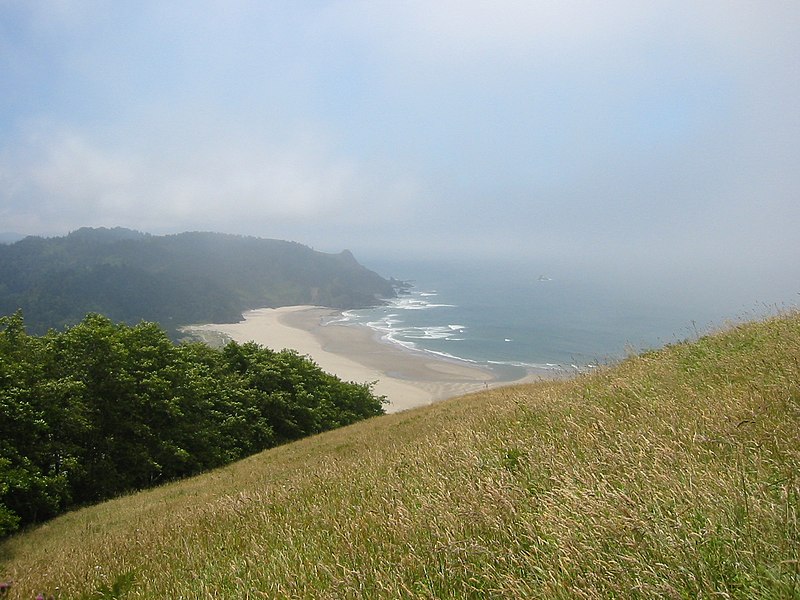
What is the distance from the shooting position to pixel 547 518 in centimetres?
318

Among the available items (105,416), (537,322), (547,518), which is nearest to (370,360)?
(537,322)

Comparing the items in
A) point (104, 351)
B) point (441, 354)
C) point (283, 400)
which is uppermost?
point (104, 351)

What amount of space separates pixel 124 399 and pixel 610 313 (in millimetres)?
120280

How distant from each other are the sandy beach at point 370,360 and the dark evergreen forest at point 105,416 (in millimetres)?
28482

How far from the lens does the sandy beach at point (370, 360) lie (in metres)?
61.6

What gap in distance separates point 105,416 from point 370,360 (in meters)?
61.0

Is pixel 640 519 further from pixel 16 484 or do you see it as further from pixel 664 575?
pixel 16 484

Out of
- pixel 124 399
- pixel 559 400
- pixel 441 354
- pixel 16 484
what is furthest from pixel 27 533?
pixel 441 354

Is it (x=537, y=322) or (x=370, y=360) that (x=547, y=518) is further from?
(x=537, y=322)

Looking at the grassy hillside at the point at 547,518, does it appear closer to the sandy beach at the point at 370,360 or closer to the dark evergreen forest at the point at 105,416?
the dark evergreen forest at the point at 105,416

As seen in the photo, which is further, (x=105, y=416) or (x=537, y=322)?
(x=537, y=322)

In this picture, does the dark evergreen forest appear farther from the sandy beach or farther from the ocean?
the ocean

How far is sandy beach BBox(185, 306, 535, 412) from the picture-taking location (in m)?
61.6

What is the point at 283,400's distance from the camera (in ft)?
100
